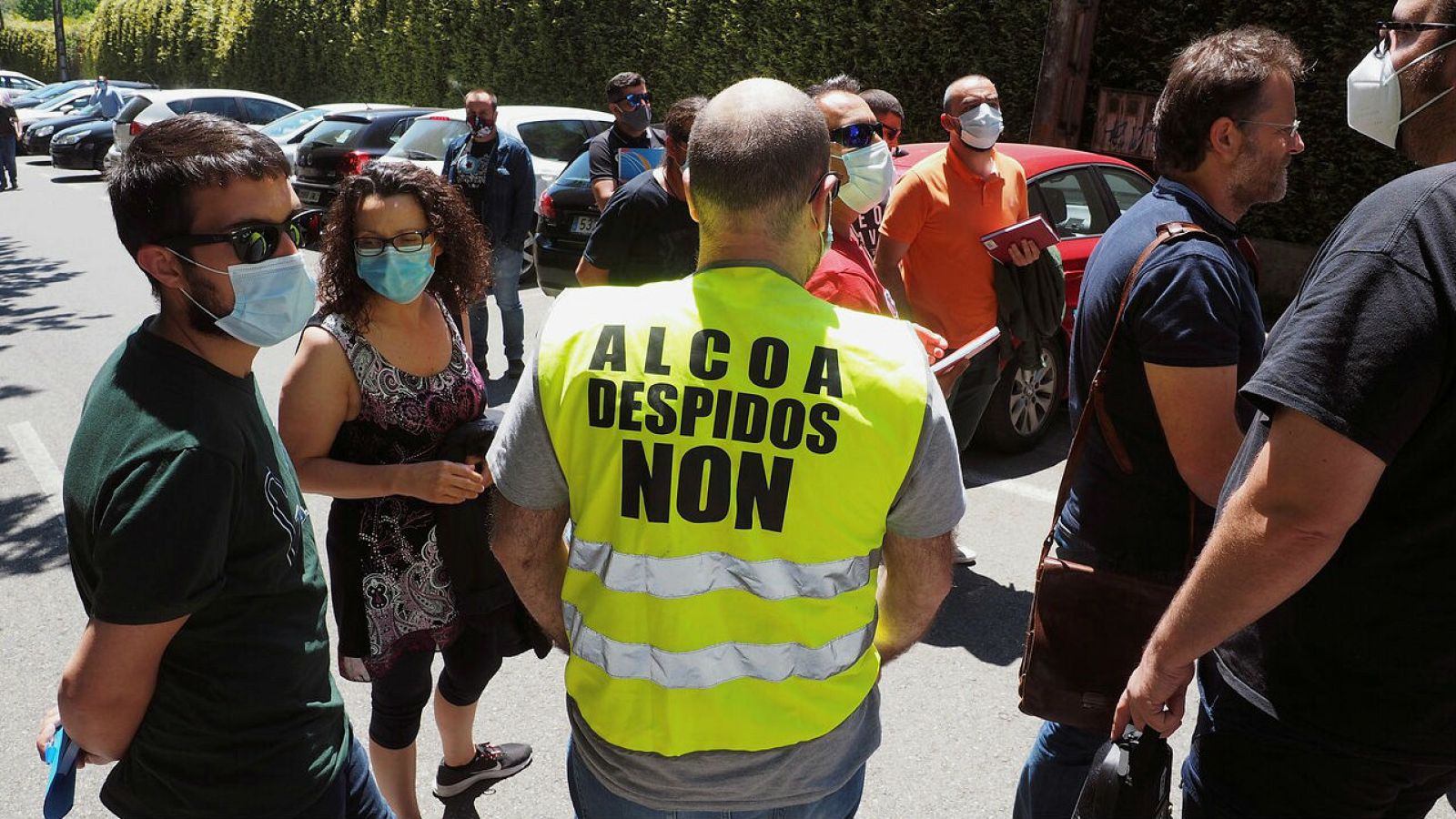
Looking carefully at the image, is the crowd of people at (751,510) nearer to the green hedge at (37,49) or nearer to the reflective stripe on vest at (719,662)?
the reflective stripe on vest at (719,662)

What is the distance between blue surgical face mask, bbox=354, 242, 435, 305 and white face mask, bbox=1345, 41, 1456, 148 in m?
2.08

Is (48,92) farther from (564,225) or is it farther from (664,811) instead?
(664,811)

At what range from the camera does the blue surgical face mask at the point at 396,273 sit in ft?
8.90

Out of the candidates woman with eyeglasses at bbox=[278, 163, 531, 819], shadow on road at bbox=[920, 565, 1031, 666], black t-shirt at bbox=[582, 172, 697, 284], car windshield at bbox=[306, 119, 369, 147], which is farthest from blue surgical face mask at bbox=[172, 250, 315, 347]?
car windshield at bbox=[306, 119, 369, 147]

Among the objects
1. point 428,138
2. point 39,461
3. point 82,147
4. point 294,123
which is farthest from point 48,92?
point 39,461

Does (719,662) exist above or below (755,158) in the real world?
below

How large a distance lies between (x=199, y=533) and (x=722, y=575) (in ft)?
2.50

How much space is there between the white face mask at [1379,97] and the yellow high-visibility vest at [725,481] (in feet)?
3.13

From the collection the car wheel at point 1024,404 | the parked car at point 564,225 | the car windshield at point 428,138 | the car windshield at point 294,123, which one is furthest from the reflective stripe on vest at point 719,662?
the car windshield at point 294,123

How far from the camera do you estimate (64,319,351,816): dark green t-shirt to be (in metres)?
1.59

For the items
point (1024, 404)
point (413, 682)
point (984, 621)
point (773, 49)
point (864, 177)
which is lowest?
point (984, 621)

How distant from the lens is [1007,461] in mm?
6145

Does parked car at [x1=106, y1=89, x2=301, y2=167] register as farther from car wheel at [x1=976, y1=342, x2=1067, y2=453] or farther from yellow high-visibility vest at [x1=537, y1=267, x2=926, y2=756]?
yellow high-visibility vest at [x1=537, y1=267, x2=926, y2=756]

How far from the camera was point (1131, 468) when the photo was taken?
238cm
